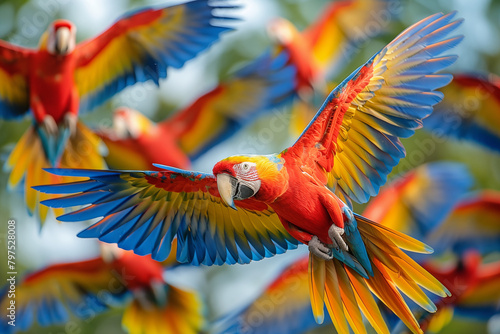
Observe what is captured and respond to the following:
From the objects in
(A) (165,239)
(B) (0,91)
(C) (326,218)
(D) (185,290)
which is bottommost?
(D) (185,290)

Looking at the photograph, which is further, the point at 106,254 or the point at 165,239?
the point at 106,254

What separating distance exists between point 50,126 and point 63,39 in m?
0.31

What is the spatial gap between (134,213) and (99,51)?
0.99m

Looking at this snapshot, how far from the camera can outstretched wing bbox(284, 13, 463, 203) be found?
130 centimetres

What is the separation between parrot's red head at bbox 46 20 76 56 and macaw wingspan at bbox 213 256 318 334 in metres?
1.11

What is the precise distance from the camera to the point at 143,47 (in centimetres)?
210

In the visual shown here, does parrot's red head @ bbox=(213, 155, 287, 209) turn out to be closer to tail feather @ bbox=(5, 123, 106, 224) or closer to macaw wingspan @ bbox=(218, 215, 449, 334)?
macaw wingspan @ bbox=(218, 215, 449, 334)

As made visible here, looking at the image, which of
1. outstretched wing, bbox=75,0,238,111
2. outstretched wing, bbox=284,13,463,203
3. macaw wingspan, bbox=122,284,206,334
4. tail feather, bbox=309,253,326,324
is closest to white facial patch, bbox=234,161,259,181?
outstretched wing, bbox=284,13,463,203

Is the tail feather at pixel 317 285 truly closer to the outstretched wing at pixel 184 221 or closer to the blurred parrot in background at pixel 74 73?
the outstretched wing at pixel 184 221

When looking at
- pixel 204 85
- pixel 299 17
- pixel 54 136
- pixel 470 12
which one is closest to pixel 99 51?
pixel 54 136

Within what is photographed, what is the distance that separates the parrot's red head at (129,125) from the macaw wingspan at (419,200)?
928 mm

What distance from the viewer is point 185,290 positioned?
96.0 inches

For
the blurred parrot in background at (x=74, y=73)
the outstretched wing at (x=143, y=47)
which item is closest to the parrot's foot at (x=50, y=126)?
the blurred parrot in background at (x=74, y=73)

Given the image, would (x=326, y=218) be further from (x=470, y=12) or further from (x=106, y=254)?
(x=470, y=12)
